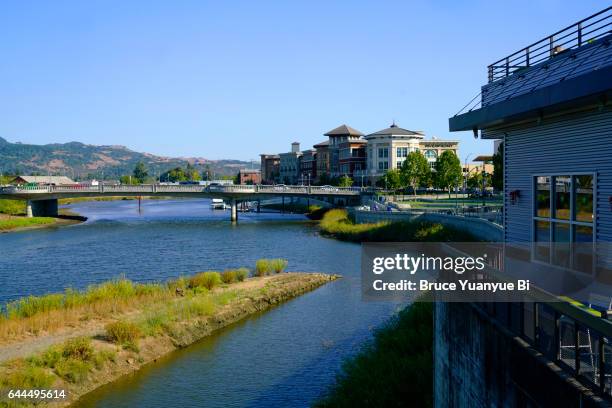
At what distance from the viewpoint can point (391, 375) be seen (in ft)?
53.3

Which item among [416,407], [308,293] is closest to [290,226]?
[308,293]

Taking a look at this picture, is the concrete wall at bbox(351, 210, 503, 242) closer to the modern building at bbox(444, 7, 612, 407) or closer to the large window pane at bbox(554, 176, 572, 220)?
the modern building at bbox(444, 7, 612, 407)

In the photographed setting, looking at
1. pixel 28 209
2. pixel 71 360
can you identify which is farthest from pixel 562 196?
pixel 28 209

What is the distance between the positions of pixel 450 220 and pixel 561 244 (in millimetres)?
37077

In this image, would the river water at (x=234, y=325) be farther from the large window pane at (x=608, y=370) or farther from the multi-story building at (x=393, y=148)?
the multi-story building at (x=393, y=148)

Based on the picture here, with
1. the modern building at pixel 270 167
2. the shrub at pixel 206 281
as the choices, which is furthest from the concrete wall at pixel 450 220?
the modern building at pixel 270 167

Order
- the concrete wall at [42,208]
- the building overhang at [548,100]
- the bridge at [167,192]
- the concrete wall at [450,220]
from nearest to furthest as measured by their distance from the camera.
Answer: the building overhang at [548,100] < the concrete wall at [450,220] < the bridge at [167,192] < the concrete wall at [42,208]

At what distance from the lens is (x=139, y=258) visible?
47156mm

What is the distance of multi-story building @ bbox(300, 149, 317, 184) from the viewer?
14612cm

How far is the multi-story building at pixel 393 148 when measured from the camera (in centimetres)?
10825

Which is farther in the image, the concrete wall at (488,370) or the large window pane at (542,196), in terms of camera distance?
the large window pane at (542,196)

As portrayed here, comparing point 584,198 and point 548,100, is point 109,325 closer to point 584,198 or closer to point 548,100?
point 584,198

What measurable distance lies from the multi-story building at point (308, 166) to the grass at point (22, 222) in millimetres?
68306

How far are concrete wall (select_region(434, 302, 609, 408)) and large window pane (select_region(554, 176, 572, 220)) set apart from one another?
296 cm
